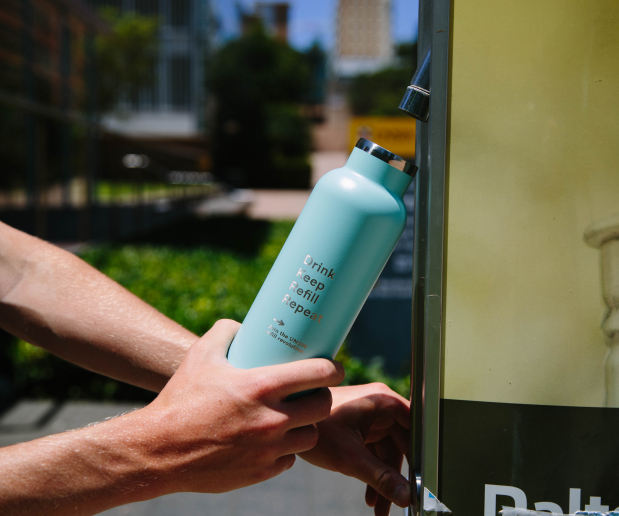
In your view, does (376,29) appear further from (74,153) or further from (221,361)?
(221,361)

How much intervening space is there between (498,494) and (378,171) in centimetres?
54

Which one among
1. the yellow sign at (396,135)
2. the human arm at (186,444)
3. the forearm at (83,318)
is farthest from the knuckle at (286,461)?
the yellow sign at (396,135)

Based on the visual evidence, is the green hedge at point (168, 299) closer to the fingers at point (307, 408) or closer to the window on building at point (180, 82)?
the fingers at point (307, 408)

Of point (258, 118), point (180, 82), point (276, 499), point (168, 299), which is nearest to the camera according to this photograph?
point (276, 499)

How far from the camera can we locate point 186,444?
2.84 ft

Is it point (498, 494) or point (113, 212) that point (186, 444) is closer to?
point (498, 494)

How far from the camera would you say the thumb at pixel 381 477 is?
99cm

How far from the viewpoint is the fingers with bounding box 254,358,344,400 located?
2.76 feet

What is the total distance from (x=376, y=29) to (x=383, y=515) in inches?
4429

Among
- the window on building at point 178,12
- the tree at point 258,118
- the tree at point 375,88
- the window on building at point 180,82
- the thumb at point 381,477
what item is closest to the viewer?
the thumb at point 381,477

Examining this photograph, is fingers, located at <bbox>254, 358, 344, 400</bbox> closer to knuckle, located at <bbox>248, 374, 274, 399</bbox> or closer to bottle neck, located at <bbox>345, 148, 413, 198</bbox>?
knuckle, located at <bbox>248, 374, 274, 399</bbox>

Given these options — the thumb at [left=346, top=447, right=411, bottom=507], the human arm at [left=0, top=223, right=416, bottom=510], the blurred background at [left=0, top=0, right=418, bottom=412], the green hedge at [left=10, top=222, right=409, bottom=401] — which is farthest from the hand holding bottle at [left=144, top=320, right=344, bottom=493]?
the green hedge at [left=10, top=222, right=409, bottom=401]

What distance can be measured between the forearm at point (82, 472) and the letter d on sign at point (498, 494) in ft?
1.68

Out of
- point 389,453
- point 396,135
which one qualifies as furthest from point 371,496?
point 396,135
